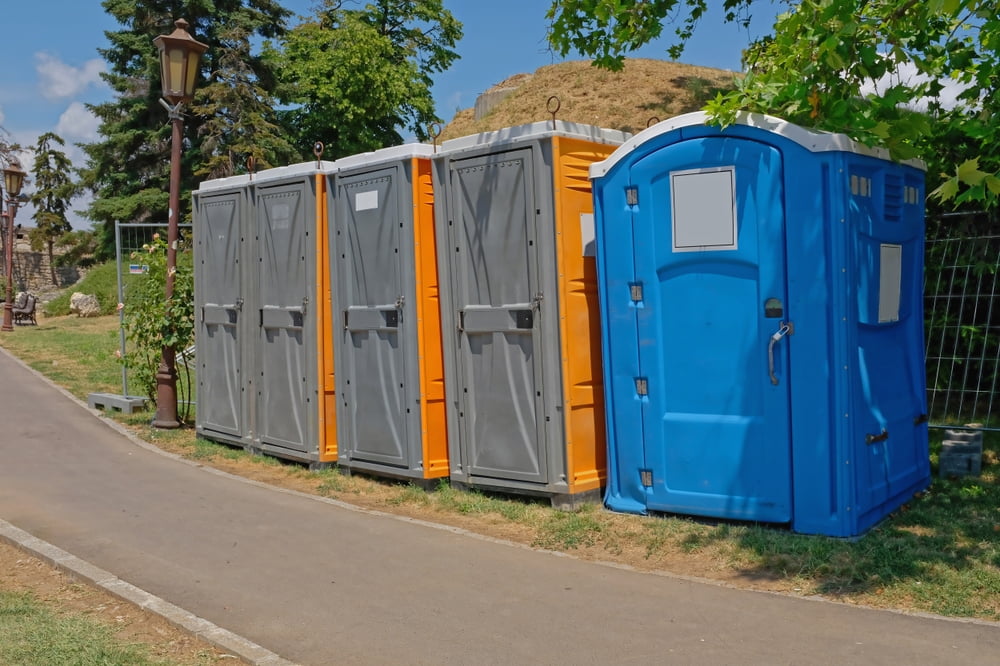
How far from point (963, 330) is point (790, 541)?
318 centimetres

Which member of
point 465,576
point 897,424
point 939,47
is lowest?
point 465,576

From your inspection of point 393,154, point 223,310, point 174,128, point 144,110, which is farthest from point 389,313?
point 144,110

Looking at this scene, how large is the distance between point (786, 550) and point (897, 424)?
1.35 m

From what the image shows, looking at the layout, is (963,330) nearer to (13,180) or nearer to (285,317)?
(285,317)

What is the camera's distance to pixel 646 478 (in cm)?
650

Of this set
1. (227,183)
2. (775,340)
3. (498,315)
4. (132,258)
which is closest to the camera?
(775,340)

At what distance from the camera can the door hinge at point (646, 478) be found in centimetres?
648

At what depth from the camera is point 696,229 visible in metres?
6.11

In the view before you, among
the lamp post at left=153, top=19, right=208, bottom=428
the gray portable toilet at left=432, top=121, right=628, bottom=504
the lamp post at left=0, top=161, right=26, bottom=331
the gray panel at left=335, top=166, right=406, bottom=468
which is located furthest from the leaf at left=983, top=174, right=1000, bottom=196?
the lamp post at left=0, top=161, right=26, bottom=331

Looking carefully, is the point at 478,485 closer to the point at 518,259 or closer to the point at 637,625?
the point at 518,259

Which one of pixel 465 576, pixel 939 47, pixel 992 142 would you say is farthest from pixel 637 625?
pixel 939 47

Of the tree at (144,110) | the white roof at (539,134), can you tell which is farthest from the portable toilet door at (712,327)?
the tree at (144,110)

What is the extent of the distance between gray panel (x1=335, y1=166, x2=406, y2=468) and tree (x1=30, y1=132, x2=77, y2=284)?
4783 cm

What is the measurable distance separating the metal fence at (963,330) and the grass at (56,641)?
6.00m
